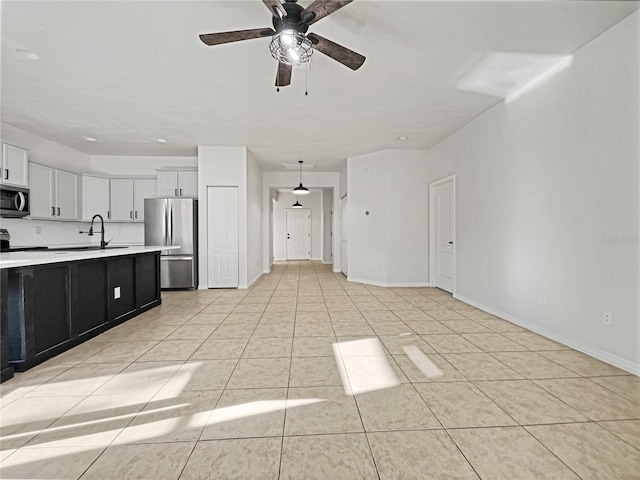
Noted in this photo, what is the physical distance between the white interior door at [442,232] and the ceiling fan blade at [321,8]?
4.09 metres

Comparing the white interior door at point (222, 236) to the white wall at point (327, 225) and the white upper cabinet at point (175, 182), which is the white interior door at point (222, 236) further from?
the white wall at point (327, 225)

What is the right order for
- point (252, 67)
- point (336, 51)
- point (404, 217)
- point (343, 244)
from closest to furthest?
1. point (336, 51)
2. point (252, 67)
3. point (404, 217)
4. point (343, 244)

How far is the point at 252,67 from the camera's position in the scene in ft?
10.6

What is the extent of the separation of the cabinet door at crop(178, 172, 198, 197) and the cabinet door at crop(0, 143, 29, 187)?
2359mm

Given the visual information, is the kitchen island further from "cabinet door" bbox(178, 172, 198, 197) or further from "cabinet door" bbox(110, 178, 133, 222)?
"cabinet door" bbox(110, 178, 133, 222)

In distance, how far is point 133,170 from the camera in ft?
22.8

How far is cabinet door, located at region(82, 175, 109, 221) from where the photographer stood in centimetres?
621

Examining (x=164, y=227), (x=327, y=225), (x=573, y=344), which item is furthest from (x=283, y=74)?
(x=327, y=225)

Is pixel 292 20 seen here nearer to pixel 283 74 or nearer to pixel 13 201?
pixel 283 74

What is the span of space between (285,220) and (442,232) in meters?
8.04

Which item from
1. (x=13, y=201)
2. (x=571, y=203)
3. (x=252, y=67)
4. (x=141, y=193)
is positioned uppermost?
(x=252, y=67)

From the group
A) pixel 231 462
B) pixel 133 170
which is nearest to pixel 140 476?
pixel 231 462

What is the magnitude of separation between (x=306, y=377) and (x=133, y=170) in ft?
21.7

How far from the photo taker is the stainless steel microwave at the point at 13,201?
14.8 feet
